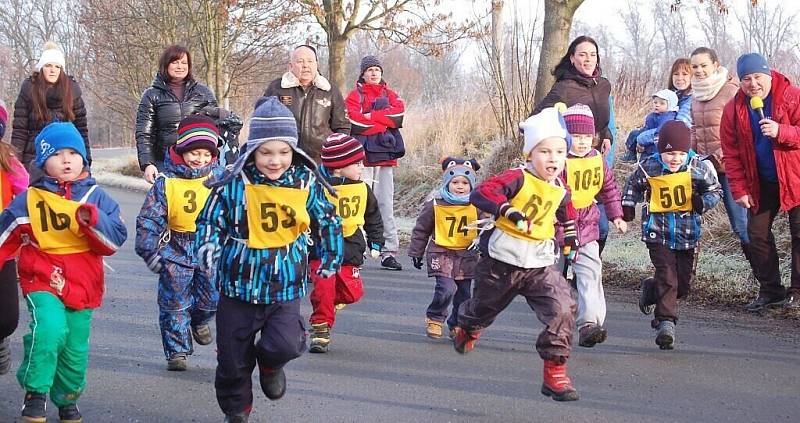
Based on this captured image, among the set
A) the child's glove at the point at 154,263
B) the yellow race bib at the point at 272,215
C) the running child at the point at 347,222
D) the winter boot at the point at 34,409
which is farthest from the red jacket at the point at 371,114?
the winter boot at the point at 34,409

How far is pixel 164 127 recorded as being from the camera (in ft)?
26.9

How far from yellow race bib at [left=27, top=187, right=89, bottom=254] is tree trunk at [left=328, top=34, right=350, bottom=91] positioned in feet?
41.7

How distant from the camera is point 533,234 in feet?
18.2

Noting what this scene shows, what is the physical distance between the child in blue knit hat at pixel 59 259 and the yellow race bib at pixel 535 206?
7.34ft

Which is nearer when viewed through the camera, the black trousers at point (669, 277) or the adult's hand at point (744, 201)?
the black trousers at point (669, 277)

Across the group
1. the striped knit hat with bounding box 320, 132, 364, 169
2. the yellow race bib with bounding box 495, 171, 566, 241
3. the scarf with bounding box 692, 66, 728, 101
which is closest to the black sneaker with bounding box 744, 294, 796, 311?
the scarf with bounding box 692, 66, 728, 101

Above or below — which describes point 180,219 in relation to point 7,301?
above

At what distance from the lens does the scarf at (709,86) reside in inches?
350

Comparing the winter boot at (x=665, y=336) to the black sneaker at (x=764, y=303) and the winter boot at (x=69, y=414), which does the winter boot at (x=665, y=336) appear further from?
the winter boot at (x=69, y=414)

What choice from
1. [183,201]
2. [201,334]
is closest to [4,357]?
[201,334]

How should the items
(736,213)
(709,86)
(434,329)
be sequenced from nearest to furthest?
(434,329)
(736,213)
(709,86)

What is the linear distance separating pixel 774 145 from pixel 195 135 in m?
4.65

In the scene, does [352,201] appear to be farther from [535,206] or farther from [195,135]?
[535,206]

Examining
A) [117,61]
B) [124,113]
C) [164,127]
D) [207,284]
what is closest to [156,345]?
[207,284]
